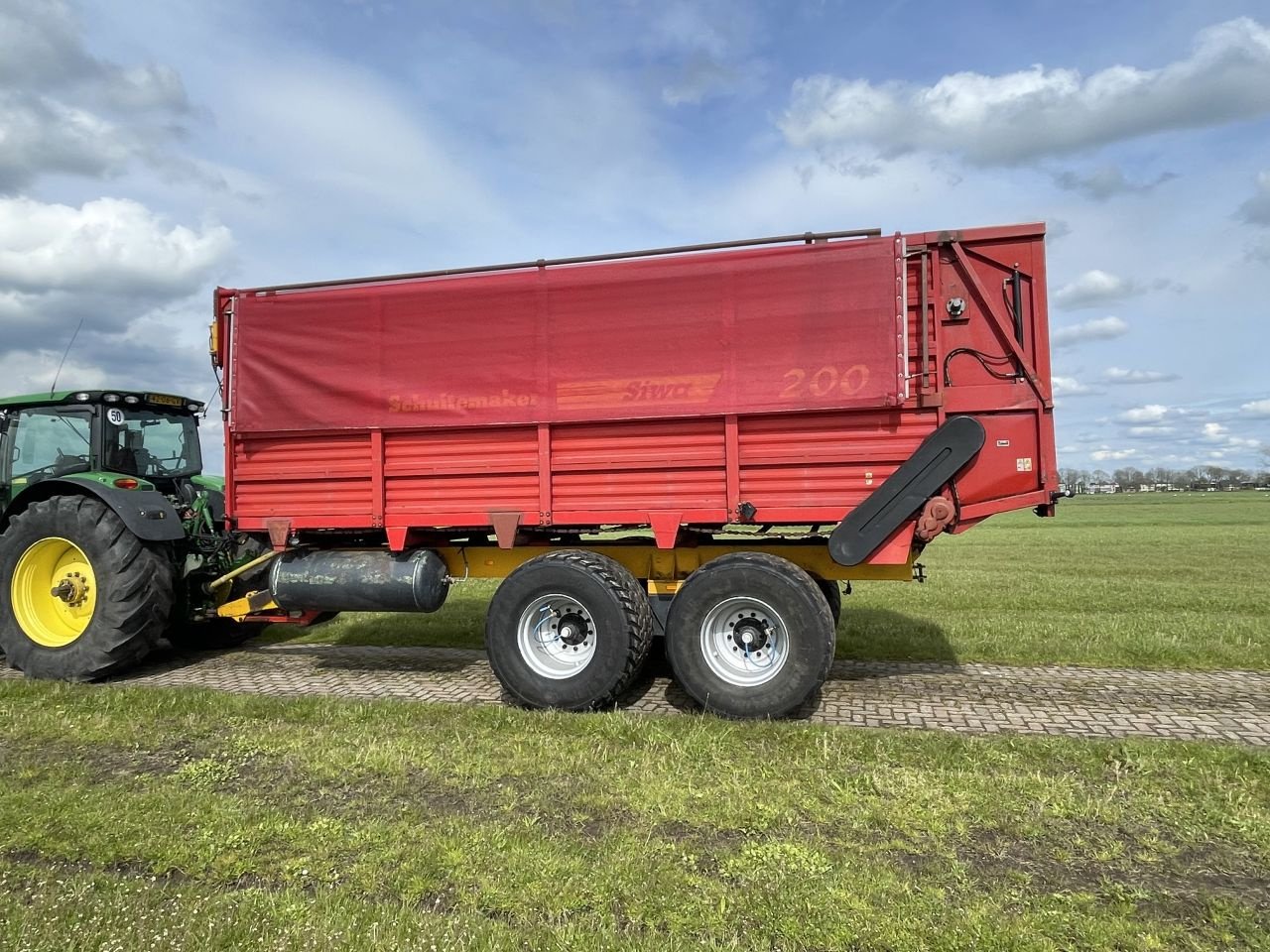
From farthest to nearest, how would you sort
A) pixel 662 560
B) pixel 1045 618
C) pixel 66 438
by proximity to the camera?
1. pixel 1045 618
2. pixel 66 438
3. pixel 662 560

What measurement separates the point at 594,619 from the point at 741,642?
1.04m

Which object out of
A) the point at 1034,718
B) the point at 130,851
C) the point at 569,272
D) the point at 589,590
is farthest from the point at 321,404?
the point at 1034,718

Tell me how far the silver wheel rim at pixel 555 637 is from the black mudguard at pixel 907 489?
188cm

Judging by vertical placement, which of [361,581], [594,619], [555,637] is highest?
[361,581]

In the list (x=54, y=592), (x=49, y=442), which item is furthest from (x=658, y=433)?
(x=49, y=442)

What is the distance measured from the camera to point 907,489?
5.64m

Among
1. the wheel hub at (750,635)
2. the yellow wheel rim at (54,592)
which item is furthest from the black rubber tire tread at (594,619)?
the yellow wheel rim at (54,592)

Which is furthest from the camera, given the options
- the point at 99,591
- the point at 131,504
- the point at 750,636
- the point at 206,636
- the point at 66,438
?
the point at 206,636

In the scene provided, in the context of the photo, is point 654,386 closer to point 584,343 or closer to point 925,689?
point 584,343

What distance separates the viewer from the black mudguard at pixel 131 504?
22.6ft

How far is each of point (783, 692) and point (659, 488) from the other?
5.48ft

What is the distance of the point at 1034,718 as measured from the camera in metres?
5.60

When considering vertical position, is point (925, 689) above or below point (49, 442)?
below

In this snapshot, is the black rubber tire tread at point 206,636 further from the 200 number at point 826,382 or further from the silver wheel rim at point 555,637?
the 200 number at point 826,382
